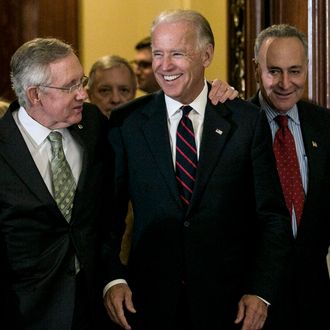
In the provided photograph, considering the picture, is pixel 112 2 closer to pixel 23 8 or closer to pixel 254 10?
pixel 23 8

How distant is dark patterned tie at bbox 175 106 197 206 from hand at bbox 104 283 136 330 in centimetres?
35

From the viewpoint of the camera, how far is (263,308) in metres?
3.00

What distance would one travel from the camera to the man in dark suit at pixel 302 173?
3311mm

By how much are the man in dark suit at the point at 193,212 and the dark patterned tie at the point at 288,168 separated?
25cm

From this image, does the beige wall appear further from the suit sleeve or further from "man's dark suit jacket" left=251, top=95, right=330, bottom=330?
the suit sleeve

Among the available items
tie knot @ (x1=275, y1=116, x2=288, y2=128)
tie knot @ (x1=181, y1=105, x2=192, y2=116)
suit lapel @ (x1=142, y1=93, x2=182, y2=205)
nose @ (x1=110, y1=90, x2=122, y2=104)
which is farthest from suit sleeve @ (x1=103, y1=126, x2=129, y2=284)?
nose @ (x1=110, y1=90, x2=122, y2=104)

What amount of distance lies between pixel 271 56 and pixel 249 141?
59cm

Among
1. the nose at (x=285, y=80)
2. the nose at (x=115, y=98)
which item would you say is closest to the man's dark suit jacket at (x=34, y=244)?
the nose at (x=285, y=80)

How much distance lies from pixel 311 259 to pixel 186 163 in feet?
2.12

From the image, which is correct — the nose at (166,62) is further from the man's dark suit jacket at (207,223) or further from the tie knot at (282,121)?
the tie knot at (282,121)

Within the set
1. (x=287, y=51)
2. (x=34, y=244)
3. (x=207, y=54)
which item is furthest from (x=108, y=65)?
(x=34, y=244)

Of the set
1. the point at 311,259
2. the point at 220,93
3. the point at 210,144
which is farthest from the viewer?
the point at 311,259

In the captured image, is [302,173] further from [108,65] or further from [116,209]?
[108,65]

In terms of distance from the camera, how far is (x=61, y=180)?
9.89ft
